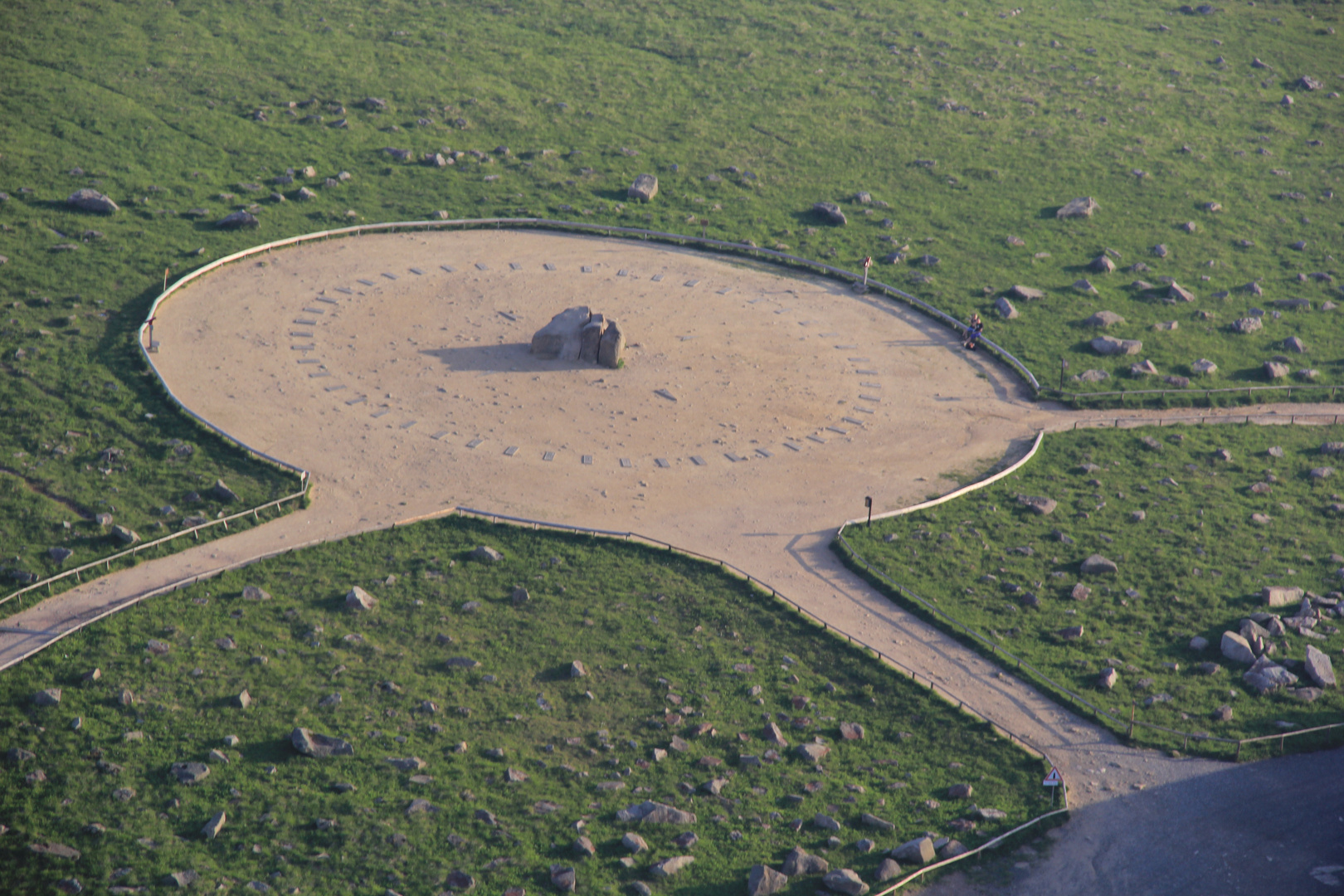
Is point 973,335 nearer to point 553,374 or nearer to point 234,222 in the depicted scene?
point 553,374

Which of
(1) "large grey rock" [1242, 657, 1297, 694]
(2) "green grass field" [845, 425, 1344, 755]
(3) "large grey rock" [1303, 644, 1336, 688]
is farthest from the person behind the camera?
(2) "green grass field" [845, 425, 1344, 755]

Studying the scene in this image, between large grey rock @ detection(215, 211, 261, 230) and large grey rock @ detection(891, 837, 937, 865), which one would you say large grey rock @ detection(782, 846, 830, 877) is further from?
large grey rock @ detection(215, 211, 261, 230)

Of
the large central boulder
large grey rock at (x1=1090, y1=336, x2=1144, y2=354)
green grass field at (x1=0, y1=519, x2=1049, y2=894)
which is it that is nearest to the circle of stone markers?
the large central boulder

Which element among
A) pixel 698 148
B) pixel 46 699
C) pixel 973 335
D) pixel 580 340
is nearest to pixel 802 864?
pixel 46 699

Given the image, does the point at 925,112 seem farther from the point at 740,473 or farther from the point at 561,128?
the point at 740,473

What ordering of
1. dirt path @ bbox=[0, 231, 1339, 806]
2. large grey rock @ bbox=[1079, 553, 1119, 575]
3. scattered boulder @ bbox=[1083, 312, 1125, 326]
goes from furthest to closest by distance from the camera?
scattered boulder @ bbox=[1083, 312, 1125, 326]
large grey rock @ bbox=[1079, 553, 1119, 575]
dirt path @ bbox=[0, 231, 1339, 806]

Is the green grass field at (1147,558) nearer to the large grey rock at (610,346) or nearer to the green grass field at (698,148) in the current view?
the green grass field at (698,148)

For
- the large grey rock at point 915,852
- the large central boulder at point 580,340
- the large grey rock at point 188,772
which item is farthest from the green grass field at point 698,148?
the large grey rock at point 915,852
